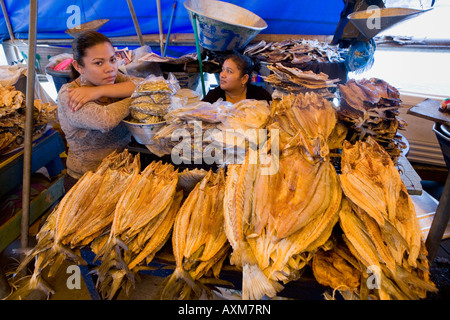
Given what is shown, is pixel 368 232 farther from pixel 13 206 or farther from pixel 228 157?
pixel 13 206

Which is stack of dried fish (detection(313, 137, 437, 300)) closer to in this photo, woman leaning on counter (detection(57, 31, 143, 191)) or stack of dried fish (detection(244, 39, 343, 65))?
woman leaning on counter (detection(57, 31, 143, 191))

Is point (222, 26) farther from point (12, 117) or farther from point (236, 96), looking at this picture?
point (12, 117)

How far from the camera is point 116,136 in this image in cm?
232

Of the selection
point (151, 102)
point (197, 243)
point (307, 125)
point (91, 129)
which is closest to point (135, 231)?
point (197, 243)

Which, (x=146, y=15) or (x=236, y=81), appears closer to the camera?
(x=236, y=81)

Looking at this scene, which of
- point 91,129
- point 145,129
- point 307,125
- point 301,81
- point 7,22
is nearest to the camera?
point 307,125

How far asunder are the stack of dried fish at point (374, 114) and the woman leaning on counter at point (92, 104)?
1.72 m

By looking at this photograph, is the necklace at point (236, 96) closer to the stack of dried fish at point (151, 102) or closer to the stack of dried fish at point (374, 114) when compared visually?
the stack of dried fish at point (151, 102)

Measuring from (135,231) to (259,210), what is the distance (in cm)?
66

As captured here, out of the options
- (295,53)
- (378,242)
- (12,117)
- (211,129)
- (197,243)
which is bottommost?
(197,243)

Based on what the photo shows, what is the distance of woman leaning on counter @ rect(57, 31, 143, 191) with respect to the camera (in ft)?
6.19

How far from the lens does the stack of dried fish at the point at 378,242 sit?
1.00m

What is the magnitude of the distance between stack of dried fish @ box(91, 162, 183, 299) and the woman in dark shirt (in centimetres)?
178

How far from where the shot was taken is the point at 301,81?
7.52 feet
